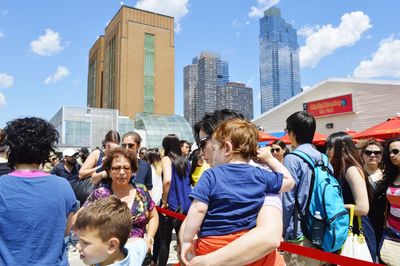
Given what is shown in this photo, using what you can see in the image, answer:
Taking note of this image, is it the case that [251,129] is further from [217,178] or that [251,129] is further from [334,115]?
[334,115]

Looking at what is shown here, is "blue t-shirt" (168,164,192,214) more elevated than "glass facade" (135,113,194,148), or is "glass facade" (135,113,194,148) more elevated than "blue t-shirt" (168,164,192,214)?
"glass facade" (135,113,194,148)

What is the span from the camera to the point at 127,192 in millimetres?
2895

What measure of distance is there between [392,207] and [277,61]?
7412 inches

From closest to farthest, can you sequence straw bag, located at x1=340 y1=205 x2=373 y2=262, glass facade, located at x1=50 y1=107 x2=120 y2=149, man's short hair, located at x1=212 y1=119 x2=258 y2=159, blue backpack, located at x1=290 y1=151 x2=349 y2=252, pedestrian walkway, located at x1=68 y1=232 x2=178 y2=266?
man's short hair, located at x1=212 y1=119 x2=258 y2=159 → blue backpack, located at x1=290 y1=151 x2=349 y2=252 → straw bag, located at x1=340 y1=205 x2=373 y2=262 → pedestrian walkway, located at x1=68 y1=232 x2=178 y2=266 → glass facade, located at x1=50 y1=107 x2=120 y2=149

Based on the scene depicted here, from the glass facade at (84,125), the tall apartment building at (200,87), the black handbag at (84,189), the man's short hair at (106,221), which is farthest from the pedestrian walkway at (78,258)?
the tall apartment building at (200,87)

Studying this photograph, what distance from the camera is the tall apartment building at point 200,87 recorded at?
120 metres

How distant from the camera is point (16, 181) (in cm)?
190

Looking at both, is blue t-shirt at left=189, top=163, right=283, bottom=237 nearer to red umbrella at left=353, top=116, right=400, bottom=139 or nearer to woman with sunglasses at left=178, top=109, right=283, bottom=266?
woman with sunglasses at left=178, top=109, right=283, bottom=266

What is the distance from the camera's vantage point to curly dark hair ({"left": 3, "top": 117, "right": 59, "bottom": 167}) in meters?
1.98

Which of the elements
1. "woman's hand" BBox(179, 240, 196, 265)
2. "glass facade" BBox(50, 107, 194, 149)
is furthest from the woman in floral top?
"glass facade" BBox(50, 107, 194, 149)

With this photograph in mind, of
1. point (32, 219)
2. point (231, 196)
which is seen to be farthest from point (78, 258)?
point (231, 196)

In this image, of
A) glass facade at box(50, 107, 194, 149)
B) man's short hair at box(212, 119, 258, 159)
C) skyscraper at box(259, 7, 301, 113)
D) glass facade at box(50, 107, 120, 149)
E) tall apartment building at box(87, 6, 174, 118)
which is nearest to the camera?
man's short hair at box(212, 119, 258, 159)

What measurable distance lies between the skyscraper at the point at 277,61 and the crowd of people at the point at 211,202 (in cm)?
16440

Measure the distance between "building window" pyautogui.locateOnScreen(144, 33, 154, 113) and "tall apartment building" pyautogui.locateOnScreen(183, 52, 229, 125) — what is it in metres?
52.4
